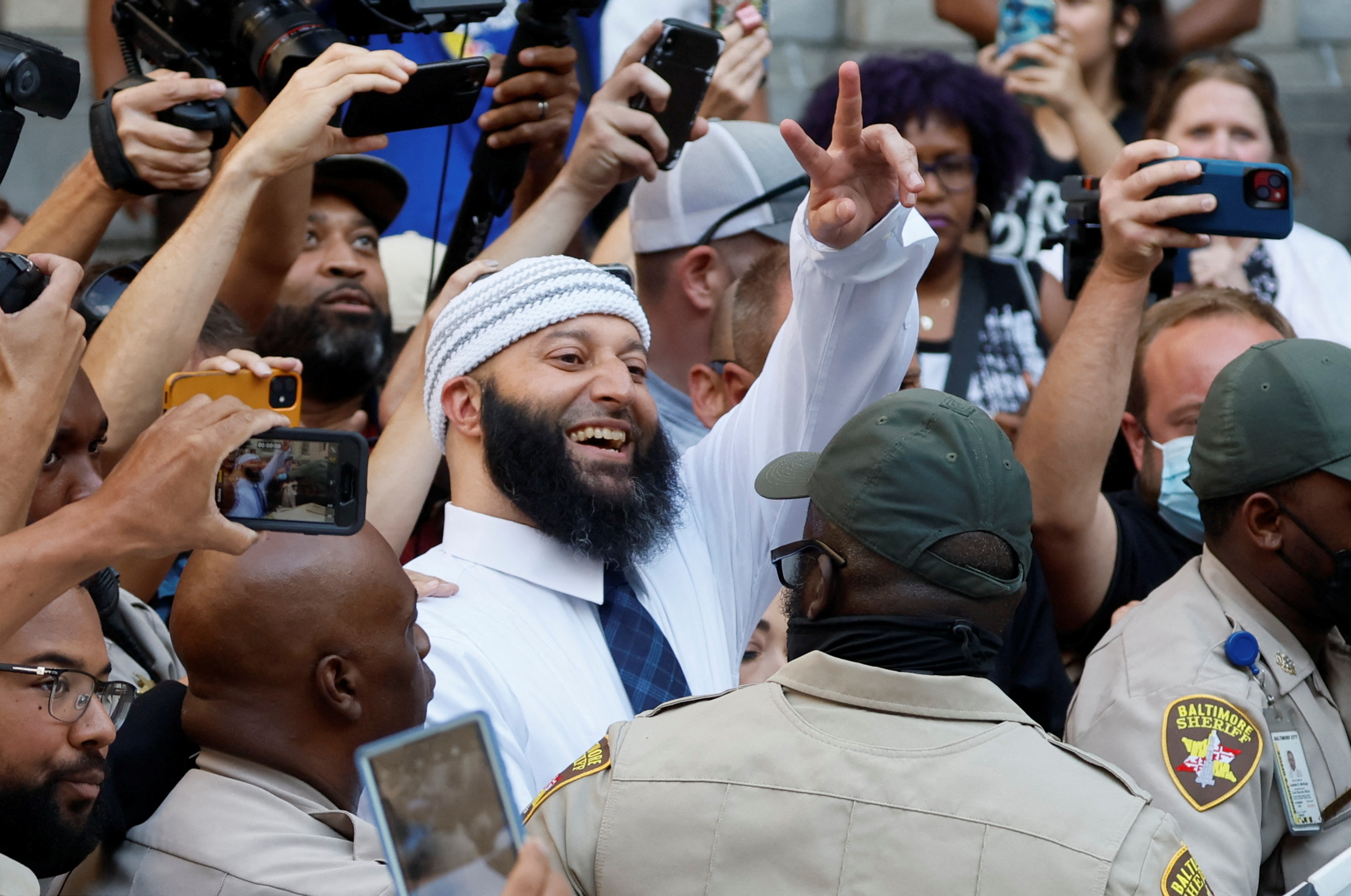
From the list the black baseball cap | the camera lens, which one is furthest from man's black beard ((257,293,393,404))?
the camera lens

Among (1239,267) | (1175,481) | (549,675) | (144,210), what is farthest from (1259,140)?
(144,210)

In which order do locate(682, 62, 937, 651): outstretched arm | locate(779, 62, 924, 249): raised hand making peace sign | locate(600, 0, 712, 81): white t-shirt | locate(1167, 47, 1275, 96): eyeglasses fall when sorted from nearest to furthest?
locate(779, 62, 924, 249): raised hand making peace sign → locate(682, 62, 937, 651): outstretched arm → locate(1167, 47, 1275, 96): eyeglasses → locate(600, 0, 712, 81): white t-shirt

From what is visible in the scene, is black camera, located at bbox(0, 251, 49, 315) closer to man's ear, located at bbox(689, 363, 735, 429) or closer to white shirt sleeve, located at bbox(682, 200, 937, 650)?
white shirt sleeve, located at bbox(682, 200, 937, 650)

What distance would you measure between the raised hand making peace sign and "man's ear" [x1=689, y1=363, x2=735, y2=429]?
998mm

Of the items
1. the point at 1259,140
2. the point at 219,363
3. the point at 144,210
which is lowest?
the point at 144,210

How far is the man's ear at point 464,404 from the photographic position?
9.88 ft

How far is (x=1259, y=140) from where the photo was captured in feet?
15.2

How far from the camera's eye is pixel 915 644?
1.86 meters

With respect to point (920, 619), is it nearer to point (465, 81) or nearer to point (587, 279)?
point (587, 279)

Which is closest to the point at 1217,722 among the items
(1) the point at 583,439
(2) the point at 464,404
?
(1) the point at 583,439

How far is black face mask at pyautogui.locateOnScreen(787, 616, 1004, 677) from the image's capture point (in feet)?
6.10

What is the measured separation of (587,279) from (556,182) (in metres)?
0.60

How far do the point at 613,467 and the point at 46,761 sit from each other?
126cm

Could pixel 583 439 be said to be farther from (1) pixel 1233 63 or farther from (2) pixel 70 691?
(1) pixel 1233 63
